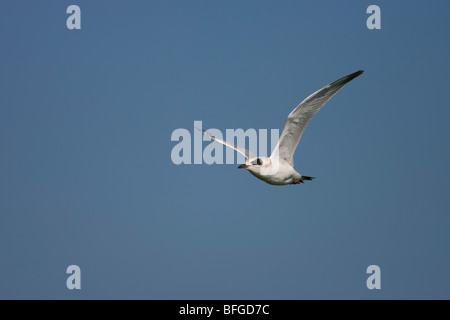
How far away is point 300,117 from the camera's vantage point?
40.8 feet

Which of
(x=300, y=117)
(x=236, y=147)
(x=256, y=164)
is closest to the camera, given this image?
(x=300, y=117)

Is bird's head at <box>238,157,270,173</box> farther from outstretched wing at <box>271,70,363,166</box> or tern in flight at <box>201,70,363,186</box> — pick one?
outstretched wing at <box>271,70,363,166</box>

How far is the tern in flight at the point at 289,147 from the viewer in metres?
12.1

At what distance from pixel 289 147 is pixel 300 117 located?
773mm

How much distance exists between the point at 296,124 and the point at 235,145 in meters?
2.42

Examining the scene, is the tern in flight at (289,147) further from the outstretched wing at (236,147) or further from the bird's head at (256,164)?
the outstretched wing at (236,147)

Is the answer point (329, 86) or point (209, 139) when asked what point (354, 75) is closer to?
point (329, 86)

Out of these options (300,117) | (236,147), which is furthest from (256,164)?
(236,147)

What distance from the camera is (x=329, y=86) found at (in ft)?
39.0

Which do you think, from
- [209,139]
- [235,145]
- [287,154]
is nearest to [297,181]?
[287,154]

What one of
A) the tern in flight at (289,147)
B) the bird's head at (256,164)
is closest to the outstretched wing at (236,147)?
the tern in flight at (289,147)

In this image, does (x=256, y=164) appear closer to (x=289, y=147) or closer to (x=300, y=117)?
(x=289, y=147)

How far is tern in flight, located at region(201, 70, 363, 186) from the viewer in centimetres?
1209

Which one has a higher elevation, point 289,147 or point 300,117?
point 300,117
